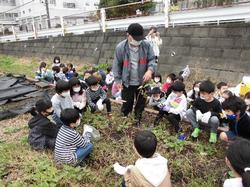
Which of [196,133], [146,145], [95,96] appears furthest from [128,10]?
[146,145]

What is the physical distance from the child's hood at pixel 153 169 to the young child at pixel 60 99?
282 cm

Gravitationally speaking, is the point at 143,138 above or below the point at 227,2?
below

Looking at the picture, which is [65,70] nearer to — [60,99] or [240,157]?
[60,99]

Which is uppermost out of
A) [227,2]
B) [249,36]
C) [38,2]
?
[38,2]

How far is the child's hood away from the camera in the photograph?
254cm

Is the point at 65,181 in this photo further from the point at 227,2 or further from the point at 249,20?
the point at 227,2

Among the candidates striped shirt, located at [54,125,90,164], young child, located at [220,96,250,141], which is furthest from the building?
young child, located at [220,96,250,141]

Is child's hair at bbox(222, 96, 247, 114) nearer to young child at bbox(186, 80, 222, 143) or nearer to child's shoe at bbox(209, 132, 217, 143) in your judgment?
young child at bbox(186, 80, 222, 143)

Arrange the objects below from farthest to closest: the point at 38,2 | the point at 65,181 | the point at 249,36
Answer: the point at 38,2 < the point at 249,36 < the point at 65,181

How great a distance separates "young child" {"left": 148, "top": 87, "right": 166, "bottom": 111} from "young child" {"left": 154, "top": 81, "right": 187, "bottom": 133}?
0.44 m

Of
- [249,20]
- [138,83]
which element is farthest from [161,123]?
[249,20]

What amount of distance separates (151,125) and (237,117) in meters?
1.81

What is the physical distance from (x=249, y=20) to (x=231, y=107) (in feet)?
15.9

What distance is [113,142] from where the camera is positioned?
183 inches
